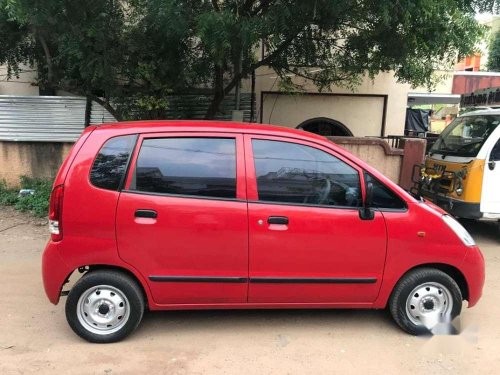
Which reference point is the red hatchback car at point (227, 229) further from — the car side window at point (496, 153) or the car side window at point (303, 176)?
the car side window at point (496, 153)

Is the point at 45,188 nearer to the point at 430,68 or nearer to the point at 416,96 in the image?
the point at 430,68

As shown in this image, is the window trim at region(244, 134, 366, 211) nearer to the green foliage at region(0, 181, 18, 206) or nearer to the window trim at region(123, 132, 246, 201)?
the window trim at region(123, 132, 246, 201)

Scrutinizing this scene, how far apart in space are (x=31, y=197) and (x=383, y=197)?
21.0ft

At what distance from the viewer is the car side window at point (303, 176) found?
3543 mm

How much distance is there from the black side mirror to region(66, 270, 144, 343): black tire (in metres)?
1.85

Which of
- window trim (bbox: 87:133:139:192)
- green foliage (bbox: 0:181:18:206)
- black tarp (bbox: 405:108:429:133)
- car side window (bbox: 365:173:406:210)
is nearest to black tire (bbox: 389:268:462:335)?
car side window (bbox: 365:173:406:210)

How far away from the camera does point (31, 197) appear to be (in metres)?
7.78

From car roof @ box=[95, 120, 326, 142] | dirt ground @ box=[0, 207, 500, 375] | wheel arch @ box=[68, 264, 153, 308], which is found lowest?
dirt ground @ box=[0, 207, 500, 375]

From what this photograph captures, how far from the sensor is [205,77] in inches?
281

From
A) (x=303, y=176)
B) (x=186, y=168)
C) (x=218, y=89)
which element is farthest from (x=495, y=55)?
(x=186, y=168)

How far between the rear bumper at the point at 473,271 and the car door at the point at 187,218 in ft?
6.01

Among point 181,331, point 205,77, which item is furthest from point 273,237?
point 205,77

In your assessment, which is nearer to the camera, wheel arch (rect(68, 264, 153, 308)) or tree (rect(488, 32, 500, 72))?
wheel arch (rect(68, 264, 153, 308))

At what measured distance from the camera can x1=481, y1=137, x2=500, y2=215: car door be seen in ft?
20.5
